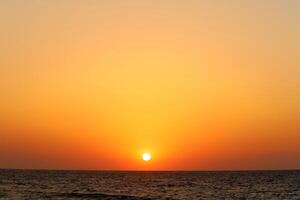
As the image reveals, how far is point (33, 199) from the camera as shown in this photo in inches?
2164

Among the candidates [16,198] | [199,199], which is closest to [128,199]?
[199,199]

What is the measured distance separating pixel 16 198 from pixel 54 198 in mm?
4839

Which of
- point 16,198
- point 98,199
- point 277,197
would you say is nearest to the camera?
point 16,198

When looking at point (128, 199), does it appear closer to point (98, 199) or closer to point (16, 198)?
point (98, 199)

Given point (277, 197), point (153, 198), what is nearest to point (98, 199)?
point (153, 198)

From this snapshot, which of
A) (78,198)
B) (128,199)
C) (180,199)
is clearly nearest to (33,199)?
(78,198)

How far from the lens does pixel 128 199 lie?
60.2 m

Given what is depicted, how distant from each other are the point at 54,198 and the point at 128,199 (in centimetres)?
902

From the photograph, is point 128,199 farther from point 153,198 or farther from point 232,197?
point 232,197

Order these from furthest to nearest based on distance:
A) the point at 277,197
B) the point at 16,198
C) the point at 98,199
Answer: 1. the point at 277,197
2. the point at 98,199
3. the point at 16,198

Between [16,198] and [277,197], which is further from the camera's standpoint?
[277,197]

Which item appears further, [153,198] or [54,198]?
[153,198]

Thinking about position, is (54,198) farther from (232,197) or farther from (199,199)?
(232,197)

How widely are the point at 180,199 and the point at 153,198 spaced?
3.46m
